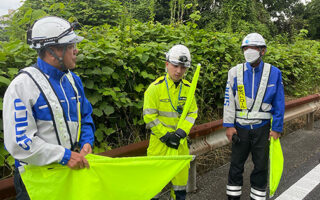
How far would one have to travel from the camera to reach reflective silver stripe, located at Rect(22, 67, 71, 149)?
171 cm

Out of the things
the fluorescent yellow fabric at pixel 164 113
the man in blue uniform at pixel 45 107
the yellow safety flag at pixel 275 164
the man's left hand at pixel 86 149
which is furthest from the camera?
the yellow safety flag at pixel 275 164

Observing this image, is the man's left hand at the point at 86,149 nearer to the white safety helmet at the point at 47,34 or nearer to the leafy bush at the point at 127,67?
the white safety helmet at the point at 47,34

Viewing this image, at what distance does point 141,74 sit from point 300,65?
5.70m

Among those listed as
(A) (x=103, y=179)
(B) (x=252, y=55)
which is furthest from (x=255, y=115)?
(A) (x=103, y=179)

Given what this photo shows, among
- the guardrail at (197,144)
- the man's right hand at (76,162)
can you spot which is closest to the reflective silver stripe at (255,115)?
the guardrail at (197,144)

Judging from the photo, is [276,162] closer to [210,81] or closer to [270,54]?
[210,81]

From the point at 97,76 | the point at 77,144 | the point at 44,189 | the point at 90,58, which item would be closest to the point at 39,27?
the point at 77,144

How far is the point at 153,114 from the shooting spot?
8.93ft

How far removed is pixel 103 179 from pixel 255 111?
6.77 feet

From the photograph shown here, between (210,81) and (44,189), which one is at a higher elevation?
(210,81)

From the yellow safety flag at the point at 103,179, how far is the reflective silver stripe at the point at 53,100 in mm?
230

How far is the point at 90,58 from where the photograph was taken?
3.15 metres

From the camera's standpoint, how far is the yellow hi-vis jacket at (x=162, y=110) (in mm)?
2711

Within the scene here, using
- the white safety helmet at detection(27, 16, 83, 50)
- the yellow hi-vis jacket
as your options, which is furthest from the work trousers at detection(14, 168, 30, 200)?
the yellow hi-vis jacket
